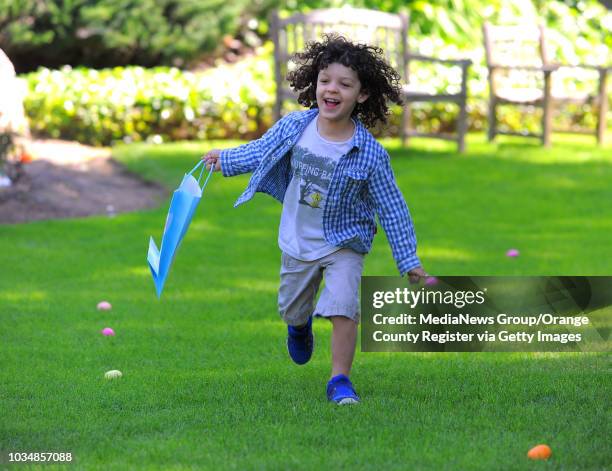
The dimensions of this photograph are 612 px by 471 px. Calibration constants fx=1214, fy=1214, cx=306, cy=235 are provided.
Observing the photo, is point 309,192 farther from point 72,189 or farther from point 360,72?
point 72,189

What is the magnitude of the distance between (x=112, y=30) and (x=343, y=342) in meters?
9.70

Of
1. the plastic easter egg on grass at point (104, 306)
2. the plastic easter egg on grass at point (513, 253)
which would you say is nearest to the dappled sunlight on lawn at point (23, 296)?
the plastic easter egg on grass at point (104, 306)

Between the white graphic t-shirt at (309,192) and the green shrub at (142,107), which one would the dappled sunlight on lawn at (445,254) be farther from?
the green shrub at (142,107)

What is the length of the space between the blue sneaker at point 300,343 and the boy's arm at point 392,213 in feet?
1.78

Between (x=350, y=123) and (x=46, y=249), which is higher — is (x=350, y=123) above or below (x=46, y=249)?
Result: above

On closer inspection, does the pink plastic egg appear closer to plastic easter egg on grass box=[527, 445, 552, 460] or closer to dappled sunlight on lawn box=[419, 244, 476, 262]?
plastic easter egg on grass box=[527, 445, 552, 460]

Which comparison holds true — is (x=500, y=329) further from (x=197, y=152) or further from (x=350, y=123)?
(x=197, y=152)

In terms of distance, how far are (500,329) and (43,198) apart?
17.6 ft

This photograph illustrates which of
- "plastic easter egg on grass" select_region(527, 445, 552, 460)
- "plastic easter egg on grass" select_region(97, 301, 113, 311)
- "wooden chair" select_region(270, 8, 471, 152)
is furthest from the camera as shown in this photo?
"wooden chair" select_region(270, 8, 471, 152)

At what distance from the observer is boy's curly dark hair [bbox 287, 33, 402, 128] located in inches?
172

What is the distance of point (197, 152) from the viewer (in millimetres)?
11117

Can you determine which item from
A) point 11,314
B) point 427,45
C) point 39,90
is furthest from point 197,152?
point 11,314

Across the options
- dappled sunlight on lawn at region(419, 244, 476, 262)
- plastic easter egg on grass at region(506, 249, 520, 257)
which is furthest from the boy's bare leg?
plastic easter egg on grass at region(506, 249, 520, 257)

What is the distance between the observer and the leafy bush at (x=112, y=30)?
12.9 m
